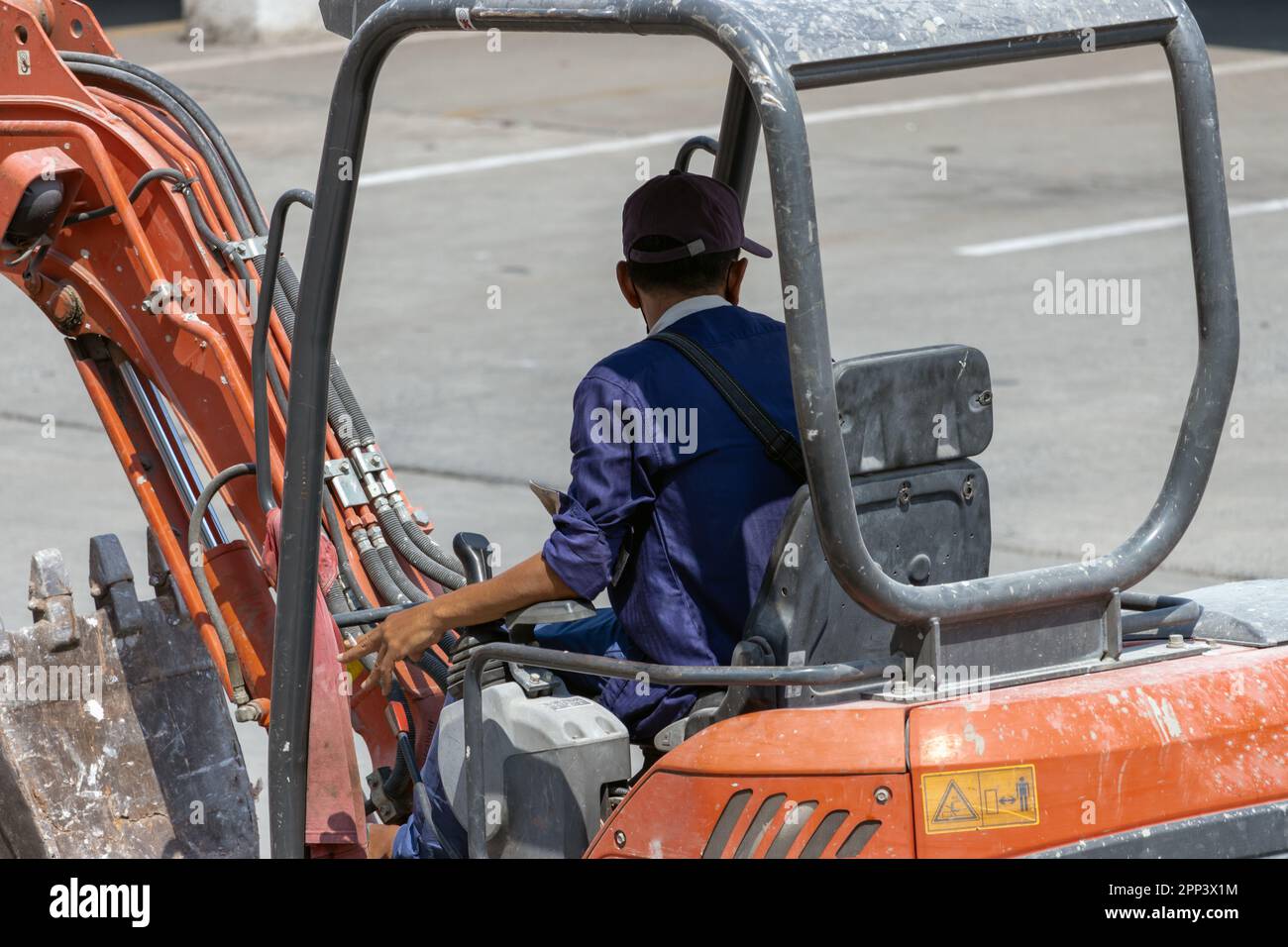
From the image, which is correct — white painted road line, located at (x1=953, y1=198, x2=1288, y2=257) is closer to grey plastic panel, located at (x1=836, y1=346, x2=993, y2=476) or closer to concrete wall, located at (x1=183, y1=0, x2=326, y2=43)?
grey plastic panel, located at (x1=836, y1=346, x2=993, y2=476)

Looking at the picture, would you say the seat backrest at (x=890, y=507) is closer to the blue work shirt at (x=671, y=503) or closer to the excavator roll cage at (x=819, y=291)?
the excavator roll cage at (x=819, y=291)

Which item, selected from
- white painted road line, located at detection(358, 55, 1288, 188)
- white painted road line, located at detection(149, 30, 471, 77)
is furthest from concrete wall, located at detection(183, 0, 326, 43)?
white painted road line, located at detection(358, 55, 1288, 188)

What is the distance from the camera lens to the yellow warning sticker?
292 cm

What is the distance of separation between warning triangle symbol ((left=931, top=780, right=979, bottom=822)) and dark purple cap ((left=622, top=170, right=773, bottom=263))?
1080 mm

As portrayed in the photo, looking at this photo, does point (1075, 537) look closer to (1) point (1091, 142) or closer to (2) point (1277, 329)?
Result: (2) point (1277, 329)

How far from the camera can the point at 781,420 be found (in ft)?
11.3

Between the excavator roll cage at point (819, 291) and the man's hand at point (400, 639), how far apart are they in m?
0.12

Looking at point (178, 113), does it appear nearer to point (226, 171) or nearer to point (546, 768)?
point (226, 171)

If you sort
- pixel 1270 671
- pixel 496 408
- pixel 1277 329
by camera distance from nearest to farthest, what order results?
pixel 1270 671, pixel 496 408, pixel 1277 329

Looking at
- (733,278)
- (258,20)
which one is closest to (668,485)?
(733,278)

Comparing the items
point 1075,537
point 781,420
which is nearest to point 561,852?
point 781,420

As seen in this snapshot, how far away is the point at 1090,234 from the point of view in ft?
43.7

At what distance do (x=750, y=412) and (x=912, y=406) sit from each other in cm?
34
